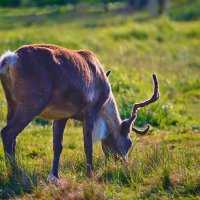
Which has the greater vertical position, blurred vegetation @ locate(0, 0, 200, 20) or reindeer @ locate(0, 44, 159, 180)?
reindeer @ locate(0, 44, 159, 180)

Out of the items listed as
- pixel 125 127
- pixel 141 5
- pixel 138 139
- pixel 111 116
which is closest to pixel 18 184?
pixel 111 116

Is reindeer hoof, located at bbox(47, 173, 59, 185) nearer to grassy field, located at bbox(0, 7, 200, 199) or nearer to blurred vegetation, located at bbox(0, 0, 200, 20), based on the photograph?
grassy field, located at bbox(0, 7, 200, 199)

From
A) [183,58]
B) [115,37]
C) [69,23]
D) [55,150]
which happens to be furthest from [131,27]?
[55,150]

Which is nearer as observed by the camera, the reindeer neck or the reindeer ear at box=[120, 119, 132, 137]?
the reindeer neck

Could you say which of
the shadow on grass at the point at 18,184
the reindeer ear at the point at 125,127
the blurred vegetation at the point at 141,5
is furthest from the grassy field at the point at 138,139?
the blurred vegetation at the point at 141,5

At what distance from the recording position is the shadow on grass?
22.3ft

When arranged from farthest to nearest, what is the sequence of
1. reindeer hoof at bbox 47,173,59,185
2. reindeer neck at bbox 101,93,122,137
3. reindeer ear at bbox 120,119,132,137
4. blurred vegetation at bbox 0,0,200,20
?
blurred vegetation at bbox 0,0,200,20
reindeer ear at bbox 120,119,132,137
reindeer neck at bbox 101,93,122,137
reindeer hoof at bbox 47,173,59,185

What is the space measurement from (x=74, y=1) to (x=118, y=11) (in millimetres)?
2614

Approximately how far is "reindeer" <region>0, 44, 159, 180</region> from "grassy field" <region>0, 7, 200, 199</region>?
281mm

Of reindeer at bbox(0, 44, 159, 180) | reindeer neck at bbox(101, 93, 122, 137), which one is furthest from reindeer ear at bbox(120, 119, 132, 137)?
reindeer at bbox(0, 44, 159, 180)

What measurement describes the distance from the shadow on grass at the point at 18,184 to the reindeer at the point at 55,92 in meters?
0.14

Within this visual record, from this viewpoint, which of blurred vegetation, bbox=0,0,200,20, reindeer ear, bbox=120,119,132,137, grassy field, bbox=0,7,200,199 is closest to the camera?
grassy field, bbox=0,7,200,199

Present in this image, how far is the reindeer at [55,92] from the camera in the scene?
23.4ft

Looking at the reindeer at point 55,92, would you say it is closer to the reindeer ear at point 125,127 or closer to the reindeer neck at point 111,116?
the reindeer neck at point 111,116
